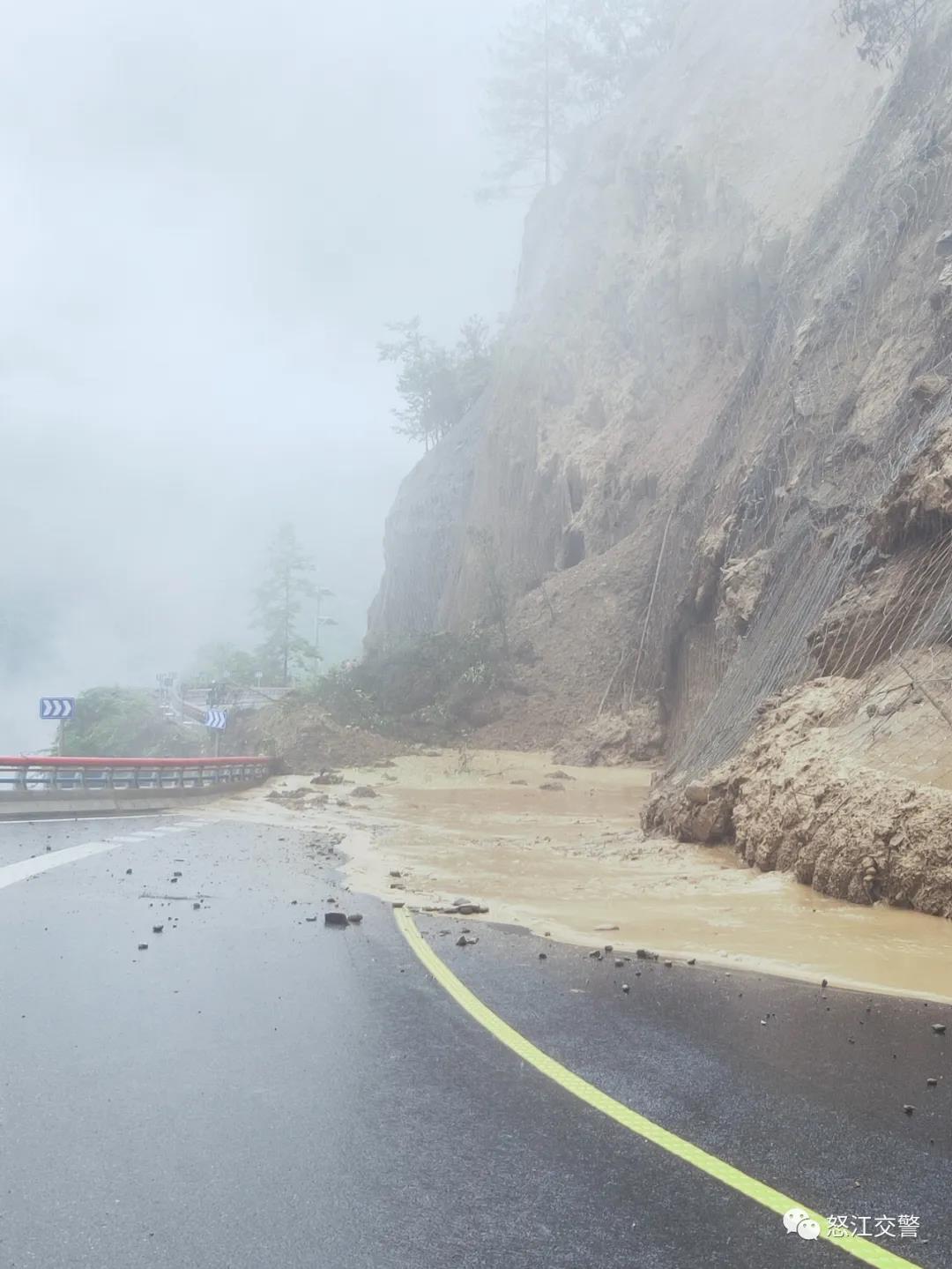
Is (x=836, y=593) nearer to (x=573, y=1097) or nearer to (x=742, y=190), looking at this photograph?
(x=573, y=1097)

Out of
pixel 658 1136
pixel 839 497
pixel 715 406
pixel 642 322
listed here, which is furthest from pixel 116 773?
pixel 642 322

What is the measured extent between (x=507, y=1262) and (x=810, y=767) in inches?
336

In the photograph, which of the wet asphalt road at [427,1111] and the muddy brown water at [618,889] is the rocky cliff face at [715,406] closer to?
the muddy brown water at [618,889]

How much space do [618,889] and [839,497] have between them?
878 centimetres

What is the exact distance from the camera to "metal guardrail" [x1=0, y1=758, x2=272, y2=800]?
22453 millimetres

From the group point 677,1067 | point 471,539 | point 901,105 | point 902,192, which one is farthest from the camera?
point 471,539

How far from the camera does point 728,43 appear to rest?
44.7m

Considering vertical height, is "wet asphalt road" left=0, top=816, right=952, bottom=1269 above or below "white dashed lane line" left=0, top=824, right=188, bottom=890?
below

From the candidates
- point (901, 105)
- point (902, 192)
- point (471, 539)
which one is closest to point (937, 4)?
point (901, 105)

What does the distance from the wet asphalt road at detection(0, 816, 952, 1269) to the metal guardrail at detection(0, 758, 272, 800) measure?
15633 mm

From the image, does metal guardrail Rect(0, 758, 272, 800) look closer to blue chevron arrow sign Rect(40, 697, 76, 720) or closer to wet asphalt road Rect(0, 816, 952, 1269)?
blue chevron arrow sign Rect(40, 697, 76, 720)

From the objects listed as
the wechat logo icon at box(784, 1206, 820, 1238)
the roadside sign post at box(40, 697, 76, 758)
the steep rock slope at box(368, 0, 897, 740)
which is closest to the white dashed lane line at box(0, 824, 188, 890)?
the wechat logo icon at box(784, 1206, 820, 1238)

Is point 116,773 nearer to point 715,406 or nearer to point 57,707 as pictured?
point 57,707

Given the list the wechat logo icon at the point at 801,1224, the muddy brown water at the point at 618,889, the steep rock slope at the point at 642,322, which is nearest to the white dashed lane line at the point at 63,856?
the muddy brown water at the point at 618,889
